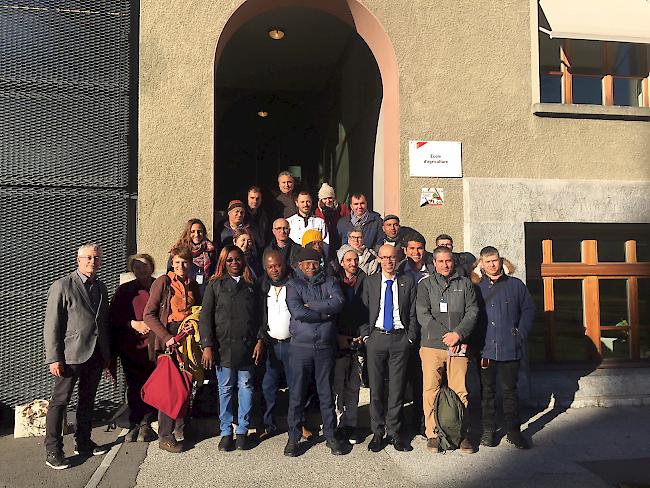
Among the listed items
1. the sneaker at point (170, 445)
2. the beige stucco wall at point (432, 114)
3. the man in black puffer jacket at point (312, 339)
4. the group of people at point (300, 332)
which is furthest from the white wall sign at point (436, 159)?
the sneaker at point (170, 445)

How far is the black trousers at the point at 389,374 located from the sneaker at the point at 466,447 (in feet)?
1.77

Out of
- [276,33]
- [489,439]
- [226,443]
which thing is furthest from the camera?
[276,33]

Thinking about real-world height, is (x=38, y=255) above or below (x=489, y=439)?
above

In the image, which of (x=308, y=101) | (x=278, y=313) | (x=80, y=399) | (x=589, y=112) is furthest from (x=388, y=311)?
(x=308, y=101)

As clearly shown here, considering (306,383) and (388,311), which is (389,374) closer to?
(388,311)

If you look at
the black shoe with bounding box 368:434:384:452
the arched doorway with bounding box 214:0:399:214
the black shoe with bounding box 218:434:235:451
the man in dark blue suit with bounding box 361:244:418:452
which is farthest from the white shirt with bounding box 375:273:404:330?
the arched doorway with bounding box 214:0:399:214

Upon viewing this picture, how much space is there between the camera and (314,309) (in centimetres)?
448

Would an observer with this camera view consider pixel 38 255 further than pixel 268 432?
Yes

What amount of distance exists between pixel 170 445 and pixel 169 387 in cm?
50

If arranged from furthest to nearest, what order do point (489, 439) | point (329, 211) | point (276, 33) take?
point (276, 33)
point (329, 211)
point (489, 439)

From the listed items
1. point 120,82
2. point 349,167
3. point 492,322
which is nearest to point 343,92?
point 349,167

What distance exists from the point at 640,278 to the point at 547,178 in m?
1.87

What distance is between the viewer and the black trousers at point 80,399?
4.44m

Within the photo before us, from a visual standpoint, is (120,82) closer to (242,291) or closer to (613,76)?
(242,291)
